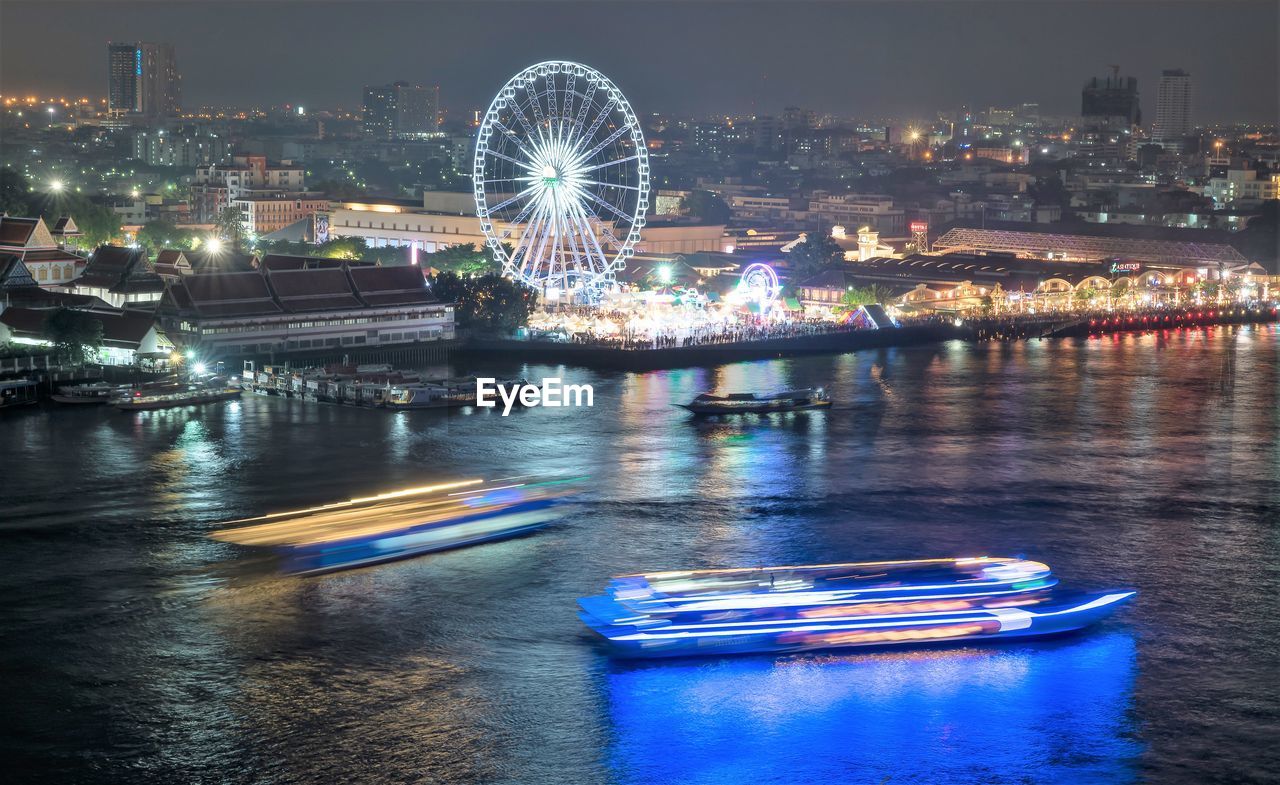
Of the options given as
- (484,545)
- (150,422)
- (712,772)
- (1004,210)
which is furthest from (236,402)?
(1004,210)

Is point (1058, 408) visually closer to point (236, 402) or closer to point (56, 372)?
point (236, 402)

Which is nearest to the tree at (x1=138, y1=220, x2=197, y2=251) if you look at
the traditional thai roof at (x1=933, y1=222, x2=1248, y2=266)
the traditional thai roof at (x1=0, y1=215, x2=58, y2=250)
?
the traditional thai roof at (x1=0, y1=215, x2=58, y2=250)

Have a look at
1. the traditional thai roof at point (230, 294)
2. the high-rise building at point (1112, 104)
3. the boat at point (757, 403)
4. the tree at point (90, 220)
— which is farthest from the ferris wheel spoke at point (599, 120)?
the high-rise building at point (1112, 104)

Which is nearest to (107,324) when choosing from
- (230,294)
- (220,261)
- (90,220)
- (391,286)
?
(230,294)

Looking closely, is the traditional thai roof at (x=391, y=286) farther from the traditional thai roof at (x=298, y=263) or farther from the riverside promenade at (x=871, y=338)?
the riverside promenade at (x=871, y=338)

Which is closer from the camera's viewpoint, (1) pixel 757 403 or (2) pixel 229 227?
(1) pixel 757 403

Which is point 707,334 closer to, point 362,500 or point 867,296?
point 867,296
